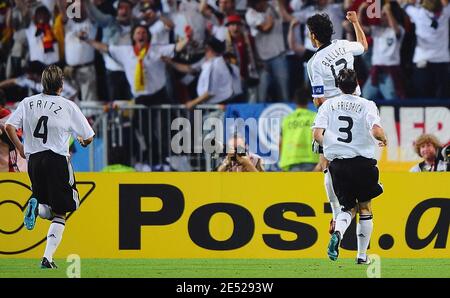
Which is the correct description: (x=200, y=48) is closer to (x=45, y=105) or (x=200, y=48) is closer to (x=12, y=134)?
(x=45, y=105)

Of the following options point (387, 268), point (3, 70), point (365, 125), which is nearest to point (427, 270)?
point (387, 268)

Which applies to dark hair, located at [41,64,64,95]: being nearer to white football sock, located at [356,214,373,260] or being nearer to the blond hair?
white football sock, located at [356,214,373,260]

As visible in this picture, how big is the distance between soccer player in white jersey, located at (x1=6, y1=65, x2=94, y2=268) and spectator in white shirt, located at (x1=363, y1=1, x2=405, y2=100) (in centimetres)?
613

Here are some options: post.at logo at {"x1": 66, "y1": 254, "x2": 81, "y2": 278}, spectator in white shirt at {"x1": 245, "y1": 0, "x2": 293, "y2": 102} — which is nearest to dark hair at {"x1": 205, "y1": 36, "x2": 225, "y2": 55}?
spectator in white shirt at {"x1": 245, "y1": 0, "x2": 293, "y2": 102}

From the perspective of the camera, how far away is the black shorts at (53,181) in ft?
47.0

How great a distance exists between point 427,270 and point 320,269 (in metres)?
1.10

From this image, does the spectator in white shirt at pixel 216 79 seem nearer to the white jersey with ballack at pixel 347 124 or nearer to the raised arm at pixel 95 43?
the raised arm at pixel 95 43

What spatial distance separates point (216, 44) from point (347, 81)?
19.2 feet

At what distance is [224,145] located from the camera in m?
17.1

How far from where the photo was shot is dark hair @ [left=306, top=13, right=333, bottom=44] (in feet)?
46.9

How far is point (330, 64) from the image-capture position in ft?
47.3

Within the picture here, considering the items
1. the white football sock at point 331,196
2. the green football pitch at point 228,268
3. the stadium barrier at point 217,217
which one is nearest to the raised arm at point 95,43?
the stadium barrier at point 217,217

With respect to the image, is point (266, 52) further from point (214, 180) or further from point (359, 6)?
point (214, 180)

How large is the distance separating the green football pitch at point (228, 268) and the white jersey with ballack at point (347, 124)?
1423mm
